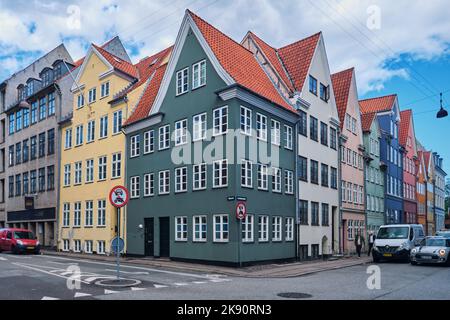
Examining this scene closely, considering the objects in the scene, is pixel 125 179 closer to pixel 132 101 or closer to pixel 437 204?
pixel 132 101

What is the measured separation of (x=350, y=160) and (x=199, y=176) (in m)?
17.0

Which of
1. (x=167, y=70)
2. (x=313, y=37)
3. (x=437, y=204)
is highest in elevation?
(x=313, y=37)

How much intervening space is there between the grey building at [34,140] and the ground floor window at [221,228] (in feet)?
62.6

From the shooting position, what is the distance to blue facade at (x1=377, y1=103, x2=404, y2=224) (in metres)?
45.0

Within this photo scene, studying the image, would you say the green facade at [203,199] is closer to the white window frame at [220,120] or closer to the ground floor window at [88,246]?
the white window frame at [220,120]

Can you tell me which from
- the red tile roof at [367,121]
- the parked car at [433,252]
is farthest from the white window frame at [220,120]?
the red tile roof at [367,121]

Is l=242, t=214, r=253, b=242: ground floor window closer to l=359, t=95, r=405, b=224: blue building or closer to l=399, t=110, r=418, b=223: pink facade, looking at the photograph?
l=359, t=95, r=405, b=224: blue building

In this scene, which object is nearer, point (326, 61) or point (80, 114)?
point (326, 61)

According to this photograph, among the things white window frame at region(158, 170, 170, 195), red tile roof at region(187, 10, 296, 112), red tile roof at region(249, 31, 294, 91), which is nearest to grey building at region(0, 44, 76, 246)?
white window frame at region(158, 170, 170, 195)

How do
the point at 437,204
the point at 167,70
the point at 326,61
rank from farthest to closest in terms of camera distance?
the point at 437,204 → the point at 326,61 → the point at 167,70

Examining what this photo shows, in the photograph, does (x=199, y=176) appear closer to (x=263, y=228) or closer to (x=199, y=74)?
(x=263, y=228)

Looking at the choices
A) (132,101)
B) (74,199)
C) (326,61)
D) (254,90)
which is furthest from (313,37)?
(74,199)

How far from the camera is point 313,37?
1238 inches

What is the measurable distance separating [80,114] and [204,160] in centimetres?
1515
